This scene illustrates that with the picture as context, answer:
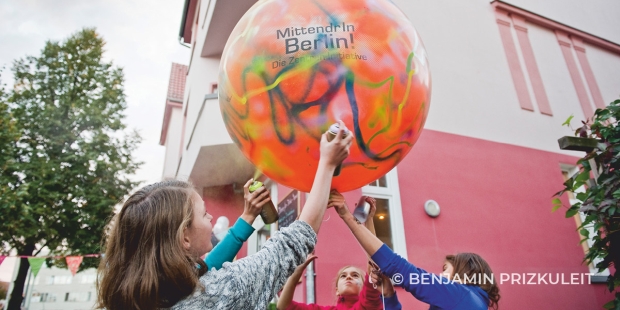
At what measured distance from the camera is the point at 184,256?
3.30 feet

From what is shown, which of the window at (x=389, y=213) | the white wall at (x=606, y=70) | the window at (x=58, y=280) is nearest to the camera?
the window at (x=389, y=213)

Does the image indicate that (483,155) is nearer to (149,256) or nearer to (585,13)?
(149,256)

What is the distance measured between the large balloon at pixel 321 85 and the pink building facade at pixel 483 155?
2.94 metres

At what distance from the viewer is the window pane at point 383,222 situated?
4.71 meters

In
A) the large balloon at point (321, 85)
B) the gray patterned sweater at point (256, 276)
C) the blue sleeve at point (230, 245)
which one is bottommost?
the gray patterned sweater at point (256, 276)

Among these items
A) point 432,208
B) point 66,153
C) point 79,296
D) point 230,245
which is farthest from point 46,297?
point 230,245

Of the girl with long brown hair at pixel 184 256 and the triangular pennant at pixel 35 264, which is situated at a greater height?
the triangular pennant at pixel 35 264

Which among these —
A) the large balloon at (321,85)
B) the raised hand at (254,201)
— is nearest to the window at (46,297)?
the raised hand at (254,201)

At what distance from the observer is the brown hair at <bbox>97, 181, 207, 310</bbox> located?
95 cm

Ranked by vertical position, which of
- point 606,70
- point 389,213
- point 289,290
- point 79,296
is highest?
point 606,70

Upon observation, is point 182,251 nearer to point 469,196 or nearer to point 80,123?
point 469,196

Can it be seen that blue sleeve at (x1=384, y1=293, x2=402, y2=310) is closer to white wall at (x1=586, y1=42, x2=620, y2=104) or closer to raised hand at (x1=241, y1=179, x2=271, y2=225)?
raised hand at (x1=241, y1=179, x2=271, y2=225)

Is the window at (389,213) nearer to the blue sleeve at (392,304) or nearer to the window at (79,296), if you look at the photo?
the blue sleeve at (392,304)

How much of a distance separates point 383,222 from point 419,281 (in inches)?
125
